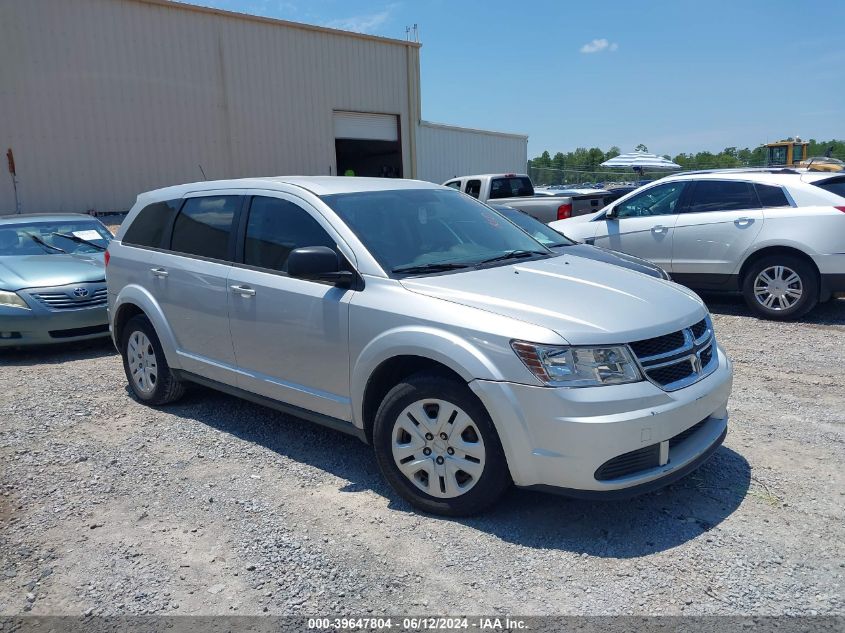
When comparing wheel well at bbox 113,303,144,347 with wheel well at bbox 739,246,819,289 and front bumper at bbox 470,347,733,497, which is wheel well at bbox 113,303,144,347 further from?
wheel well at bbox 739,246,819,289

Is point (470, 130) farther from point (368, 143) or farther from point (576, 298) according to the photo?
point (576, 298)

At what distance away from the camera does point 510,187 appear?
53.8ft

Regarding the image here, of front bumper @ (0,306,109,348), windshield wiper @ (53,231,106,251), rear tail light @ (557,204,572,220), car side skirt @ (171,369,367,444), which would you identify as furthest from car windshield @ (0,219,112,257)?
rear tail light @ (557,204,572,220)

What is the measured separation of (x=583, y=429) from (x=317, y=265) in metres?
1.67

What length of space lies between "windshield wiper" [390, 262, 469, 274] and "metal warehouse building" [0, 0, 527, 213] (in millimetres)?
17250

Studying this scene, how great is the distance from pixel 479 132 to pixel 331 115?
795 cm

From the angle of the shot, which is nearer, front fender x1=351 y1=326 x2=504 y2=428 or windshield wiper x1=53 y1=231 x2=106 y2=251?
front fender x1=351 y1=326 x2=504 y2=428

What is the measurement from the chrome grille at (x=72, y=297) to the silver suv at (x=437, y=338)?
2643 millimetres

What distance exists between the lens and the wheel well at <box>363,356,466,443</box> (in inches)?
141

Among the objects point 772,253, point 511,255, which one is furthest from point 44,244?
point 772,253

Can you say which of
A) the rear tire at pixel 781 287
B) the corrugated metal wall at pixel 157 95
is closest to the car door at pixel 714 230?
the rear tire at pixel 781 287

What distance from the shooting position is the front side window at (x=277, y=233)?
426 cm

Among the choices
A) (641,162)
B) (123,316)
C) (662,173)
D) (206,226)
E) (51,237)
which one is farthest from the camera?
(662,173)

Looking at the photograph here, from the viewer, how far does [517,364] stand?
10.5 ft
